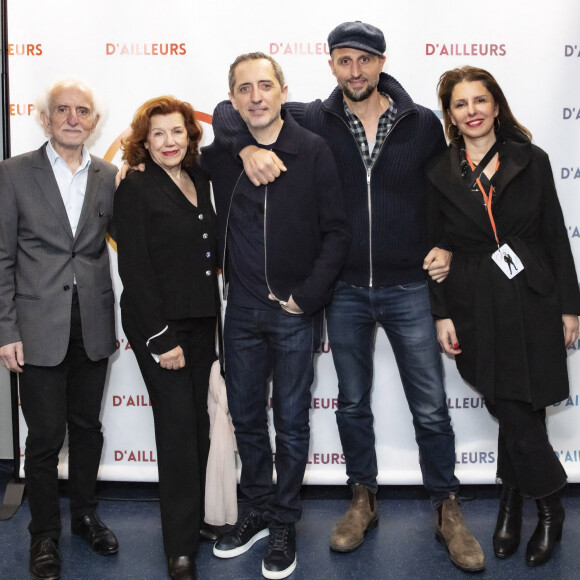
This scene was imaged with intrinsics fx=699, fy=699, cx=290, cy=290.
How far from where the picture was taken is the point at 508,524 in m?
2.70

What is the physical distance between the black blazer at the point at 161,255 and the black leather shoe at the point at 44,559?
0.91 m

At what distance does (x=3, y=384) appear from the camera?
11.5 feet

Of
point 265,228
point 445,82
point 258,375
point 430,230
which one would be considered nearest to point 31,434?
point 258,375

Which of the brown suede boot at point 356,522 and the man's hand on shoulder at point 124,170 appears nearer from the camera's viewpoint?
the man's hand on shoulder at point 124,170

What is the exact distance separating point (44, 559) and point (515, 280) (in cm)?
200

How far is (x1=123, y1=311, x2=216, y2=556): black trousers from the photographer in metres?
2.50

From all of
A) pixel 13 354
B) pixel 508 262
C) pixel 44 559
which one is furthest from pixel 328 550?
pixel 13 354

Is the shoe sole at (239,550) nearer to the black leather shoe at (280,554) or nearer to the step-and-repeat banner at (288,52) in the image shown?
the black leather shoe at (280,554)

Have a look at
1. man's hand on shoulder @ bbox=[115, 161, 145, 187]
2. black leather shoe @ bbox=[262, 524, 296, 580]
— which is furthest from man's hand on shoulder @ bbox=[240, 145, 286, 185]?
black leather shoe @ bbox=[262, 524, 296, 580]

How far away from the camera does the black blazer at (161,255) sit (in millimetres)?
2412

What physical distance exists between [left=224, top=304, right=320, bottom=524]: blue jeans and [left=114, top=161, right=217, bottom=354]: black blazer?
17 centimetres

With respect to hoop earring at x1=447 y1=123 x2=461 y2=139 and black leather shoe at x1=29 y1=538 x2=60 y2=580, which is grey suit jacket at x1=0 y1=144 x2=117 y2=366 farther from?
hoop earring at x1=447 y1=123 x2=461 y2=139

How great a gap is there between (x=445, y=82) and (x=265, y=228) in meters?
0.86

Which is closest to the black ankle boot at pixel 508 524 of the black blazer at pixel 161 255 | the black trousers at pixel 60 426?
the black blazer at pixel 161 255
